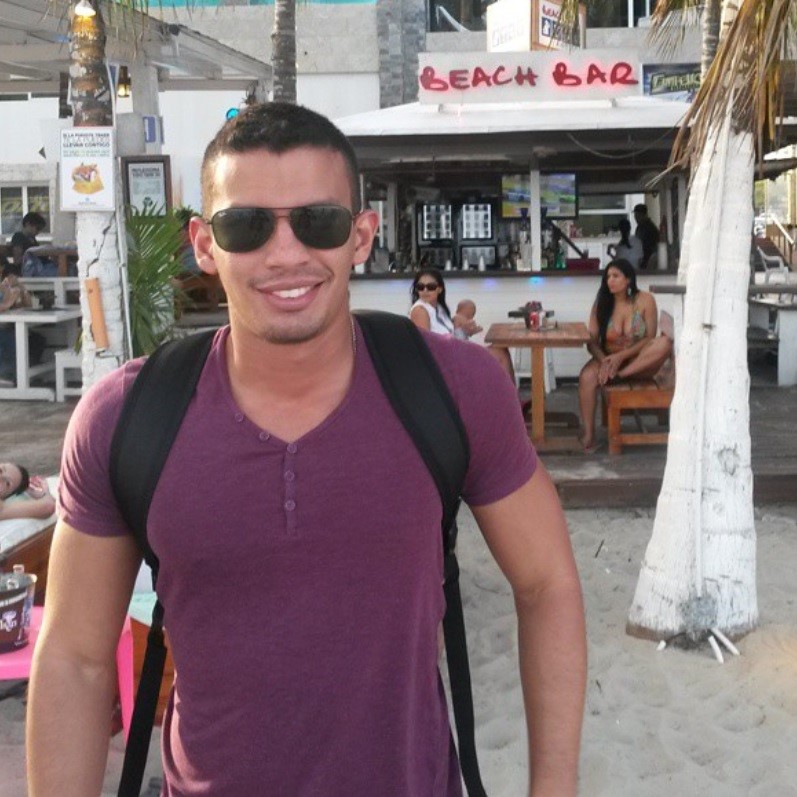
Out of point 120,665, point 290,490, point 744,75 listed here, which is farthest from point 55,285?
point 290,490

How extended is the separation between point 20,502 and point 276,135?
3964mm

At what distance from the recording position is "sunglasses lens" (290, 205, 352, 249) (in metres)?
1.76

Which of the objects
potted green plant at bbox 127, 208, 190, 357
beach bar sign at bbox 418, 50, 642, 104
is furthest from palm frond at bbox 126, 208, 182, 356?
beach bar sign at bbox 418, 50, 642, 104

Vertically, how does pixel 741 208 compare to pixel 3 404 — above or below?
above

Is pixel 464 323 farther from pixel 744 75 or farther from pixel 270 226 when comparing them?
pixel 270 226

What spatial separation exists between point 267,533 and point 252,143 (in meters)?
0.54

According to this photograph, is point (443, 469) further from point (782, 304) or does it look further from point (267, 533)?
point (782, 304)

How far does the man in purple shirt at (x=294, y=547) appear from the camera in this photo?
1.68 m

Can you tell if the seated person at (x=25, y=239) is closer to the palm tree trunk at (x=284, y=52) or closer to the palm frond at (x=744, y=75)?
the palm tree trunk at (x=284, y=52)

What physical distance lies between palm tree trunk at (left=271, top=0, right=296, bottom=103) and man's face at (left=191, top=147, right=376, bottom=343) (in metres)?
9.48

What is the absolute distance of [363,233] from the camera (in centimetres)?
190

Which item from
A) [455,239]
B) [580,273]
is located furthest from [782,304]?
[455,239]

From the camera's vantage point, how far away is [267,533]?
1661 mm

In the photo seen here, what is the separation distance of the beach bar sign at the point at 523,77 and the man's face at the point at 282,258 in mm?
10876
